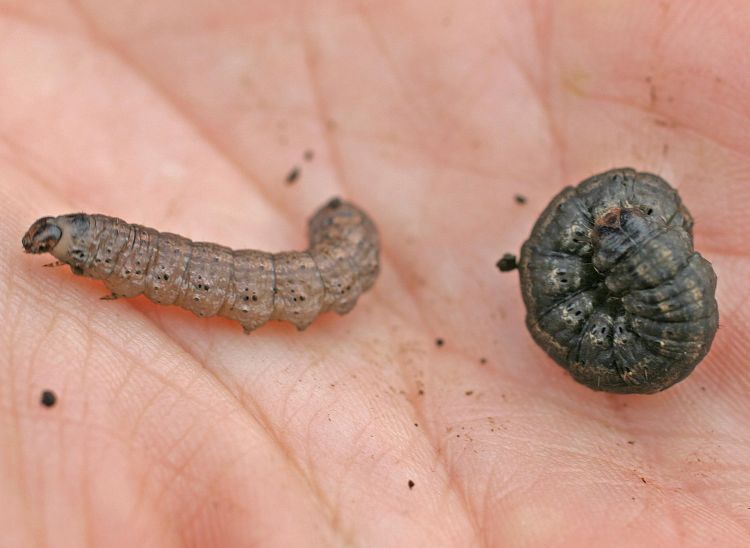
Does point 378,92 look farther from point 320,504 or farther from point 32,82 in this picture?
point 320,504

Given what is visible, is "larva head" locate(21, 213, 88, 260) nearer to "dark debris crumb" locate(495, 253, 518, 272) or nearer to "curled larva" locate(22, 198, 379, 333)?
"curled larva" locate(22, 198, 379, 333)

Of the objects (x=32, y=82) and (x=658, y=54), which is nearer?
(x=658, y=54)

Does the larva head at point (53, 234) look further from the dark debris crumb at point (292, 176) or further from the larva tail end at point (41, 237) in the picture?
the dark debris crumb at point (292, 176)

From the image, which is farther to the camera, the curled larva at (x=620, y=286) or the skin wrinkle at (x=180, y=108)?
the skin wrinkle at (x=180, y=108)

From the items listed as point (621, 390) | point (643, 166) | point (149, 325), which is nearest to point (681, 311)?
point (621, 390)

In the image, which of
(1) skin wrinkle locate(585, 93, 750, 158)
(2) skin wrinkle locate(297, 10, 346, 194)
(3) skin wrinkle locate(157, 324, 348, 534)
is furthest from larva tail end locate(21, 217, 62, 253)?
(1) skin wrinkle locate(585, 93, 750, 158)

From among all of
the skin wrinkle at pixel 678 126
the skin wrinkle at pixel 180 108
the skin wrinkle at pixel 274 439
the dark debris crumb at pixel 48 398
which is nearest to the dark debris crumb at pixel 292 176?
the skin wrinkle at pixel 180 108

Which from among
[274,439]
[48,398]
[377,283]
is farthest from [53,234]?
[377,283]
